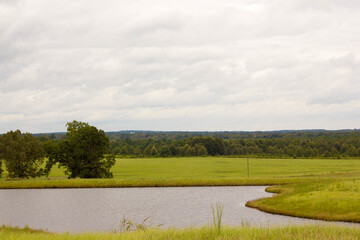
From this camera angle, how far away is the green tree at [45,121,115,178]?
79.8 metres

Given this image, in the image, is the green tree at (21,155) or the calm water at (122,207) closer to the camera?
the calm water at (122,207)

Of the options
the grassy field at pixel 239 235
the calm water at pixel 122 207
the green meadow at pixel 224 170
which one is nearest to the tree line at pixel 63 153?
the green meadow at pixel 224 170

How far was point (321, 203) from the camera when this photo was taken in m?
40.7

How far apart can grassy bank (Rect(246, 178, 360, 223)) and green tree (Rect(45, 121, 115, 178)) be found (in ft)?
138

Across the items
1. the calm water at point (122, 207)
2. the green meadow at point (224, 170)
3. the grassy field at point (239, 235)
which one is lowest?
the calm water at point (122, 207)

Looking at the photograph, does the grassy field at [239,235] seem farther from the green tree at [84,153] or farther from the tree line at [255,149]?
the tree line at [255,149]

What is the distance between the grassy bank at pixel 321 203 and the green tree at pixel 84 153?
1655 inches

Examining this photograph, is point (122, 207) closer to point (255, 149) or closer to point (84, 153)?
point (84, 153)

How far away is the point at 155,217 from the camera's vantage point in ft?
128

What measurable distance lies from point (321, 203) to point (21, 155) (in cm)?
5861

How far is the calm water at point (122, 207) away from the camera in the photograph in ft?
120

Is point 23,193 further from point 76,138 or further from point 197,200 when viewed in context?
point 197,200

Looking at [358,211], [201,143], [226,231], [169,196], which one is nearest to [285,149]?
[201,143]

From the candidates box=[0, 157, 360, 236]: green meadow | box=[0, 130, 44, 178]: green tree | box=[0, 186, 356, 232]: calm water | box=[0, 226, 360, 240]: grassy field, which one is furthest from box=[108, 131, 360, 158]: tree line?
box=[0, 226, 360, 240]: grassy field
